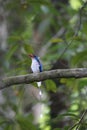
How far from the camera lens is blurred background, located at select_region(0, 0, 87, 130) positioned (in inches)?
138

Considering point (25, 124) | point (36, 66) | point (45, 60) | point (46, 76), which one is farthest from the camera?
point (45, 60)

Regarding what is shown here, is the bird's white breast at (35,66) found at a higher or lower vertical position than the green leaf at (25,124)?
higher

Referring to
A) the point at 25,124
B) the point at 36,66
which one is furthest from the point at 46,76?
the point at 25,124

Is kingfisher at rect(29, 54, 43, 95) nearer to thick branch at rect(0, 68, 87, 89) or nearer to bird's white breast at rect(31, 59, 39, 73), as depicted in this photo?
bird's white breast at rect(31, 59, 39, 73)

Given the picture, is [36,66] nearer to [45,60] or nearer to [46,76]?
[46,76]

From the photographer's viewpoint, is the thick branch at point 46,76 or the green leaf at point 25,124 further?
the green leaf at point 25,124

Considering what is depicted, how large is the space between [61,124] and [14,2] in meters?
1.40

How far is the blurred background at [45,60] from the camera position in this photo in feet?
11.5

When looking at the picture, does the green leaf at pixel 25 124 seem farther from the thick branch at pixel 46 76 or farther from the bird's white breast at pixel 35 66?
the thick branch at pixel 46 76

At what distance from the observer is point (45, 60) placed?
468 centimetres

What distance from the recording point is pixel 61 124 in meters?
5.00

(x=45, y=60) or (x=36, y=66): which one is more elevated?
(x=45, y=60)

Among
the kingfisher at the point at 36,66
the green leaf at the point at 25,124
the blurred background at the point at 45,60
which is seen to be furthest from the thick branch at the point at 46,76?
the green leaf at the point at 25,124

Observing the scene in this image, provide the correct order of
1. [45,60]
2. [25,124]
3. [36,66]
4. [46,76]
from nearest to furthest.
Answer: [46,76] → [36,66] → [25,124] → [45,60]
